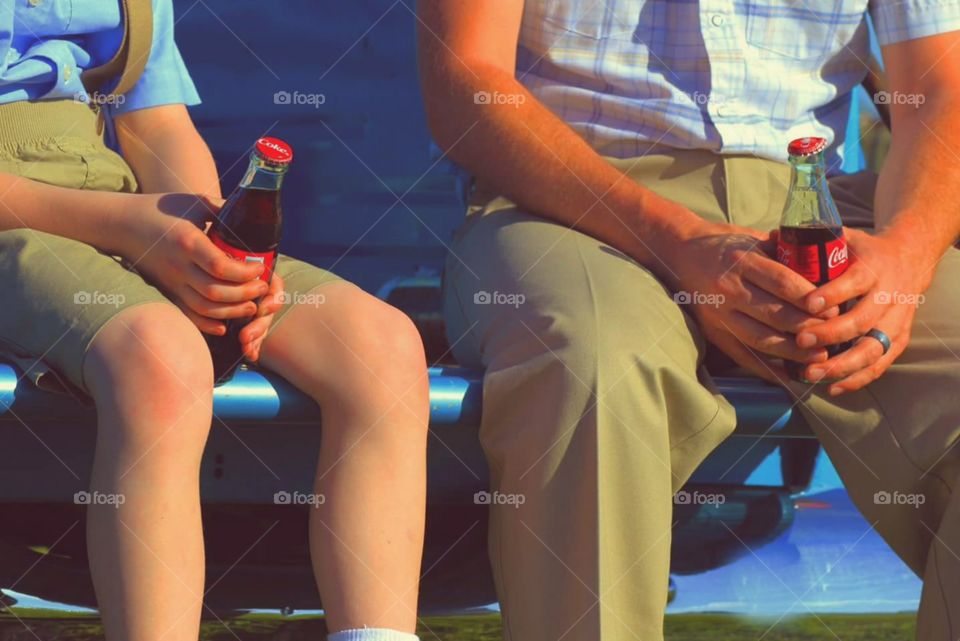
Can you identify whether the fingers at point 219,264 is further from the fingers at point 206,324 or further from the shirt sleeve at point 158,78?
the shirt sleeve at point 158,78

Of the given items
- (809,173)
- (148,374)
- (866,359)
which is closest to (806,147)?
(809,173)

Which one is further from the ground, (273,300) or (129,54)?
(129,54)

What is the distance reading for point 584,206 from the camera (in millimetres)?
2178

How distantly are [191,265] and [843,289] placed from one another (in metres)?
0.92

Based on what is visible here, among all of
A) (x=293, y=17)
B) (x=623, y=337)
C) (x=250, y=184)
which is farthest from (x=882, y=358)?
(x=293, y=17)

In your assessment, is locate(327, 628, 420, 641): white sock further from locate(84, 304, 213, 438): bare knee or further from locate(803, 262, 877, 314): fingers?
locate(803, 262, 877, 314): fingers

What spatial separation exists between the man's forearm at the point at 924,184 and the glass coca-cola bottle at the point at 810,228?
0.46 feet

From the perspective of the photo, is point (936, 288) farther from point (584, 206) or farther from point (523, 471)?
point (523, 471)

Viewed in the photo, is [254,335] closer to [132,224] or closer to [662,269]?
[132,224]

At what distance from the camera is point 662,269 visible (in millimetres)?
2133

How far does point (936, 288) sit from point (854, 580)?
531 mm

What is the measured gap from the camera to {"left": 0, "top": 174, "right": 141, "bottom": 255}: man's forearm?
199 centimetres
